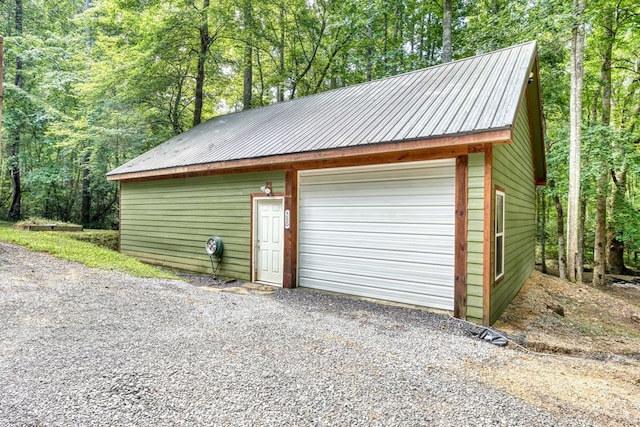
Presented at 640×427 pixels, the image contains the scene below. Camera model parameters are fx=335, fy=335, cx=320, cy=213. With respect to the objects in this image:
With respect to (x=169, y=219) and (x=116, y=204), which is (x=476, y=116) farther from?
(x=116, y=204)

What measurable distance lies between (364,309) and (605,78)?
11866 mm

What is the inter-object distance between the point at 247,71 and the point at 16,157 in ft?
33.4

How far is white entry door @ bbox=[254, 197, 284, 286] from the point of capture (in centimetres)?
652

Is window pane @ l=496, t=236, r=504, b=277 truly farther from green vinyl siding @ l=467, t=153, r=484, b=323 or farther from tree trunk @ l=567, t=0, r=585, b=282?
tree trunk @ l=567, t=0, r=585, b=282

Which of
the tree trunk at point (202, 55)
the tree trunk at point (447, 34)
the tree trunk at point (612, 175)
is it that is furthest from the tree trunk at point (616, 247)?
the tree trunk at point (202, 55)

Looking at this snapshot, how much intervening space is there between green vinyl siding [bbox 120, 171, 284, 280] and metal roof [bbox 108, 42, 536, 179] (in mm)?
573

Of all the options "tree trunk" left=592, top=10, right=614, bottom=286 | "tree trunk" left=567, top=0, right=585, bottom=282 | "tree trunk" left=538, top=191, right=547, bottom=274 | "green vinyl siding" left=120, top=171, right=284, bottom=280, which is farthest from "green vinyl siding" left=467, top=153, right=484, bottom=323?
"tree trunk" left=538, top=191, right=547, bottom=274

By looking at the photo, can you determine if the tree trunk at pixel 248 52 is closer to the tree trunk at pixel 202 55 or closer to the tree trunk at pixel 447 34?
the tree trunk at pixel 202 55

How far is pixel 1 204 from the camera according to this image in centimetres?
1545

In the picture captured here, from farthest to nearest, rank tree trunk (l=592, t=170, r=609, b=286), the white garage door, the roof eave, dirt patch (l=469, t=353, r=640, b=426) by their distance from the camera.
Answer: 1. tree trunk (l=592, t=170, r=609, b=286)
2. the white garage door
3. the roof eave
4. dirt patch (l=469, t=353, r=640, b=426)

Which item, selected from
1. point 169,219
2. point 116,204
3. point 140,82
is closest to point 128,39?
point 140,82

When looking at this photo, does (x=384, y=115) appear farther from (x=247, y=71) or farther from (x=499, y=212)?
(x=247, y=71)

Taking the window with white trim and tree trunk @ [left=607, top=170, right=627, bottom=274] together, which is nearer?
the window with white trim

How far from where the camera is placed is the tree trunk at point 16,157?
1377 centimetres
